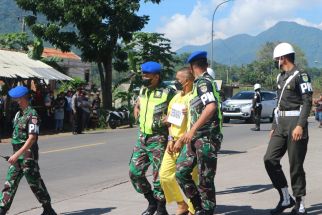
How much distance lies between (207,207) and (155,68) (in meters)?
1.79

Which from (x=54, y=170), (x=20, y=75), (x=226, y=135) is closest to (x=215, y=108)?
(x=54, y=170)

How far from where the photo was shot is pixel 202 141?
610 centimetres

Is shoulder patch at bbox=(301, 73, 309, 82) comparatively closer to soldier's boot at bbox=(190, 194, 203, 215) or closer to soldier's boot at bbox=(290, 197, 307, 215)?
soldier's boot at bbox=(290, 197, 307, 215)

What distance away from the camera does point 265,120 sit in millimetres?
30516

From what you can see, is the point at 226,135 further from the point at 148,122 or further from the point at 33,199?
the point at 148,122

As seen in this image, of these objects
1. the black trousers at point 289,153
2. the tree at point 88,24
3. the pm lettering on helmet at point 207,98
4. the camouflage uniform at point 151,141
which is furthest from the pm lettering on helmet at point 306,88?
the tree at point 88,24

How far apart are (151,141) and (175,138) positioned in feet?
1.24

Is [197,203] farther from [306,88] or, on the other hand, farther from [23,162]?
[23,162]

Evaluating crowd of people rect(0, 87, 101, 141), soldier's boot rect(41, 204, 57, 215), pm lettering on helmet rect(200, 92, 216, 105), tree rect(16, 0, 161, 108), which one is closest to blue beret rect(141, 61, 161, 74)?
pm lettering on helmet rect(200, 92, 216, 105)

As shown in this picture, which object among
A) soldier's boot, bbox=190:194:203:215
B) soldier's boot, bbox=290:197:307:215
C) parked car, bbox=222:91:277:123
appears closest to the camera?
soldier's boot, bbox=190:194:203:215

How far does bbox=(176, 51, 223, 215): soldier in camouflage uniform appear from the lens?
238 inches

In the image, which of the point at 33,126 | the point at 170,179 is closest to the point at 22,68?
the point at 33,126

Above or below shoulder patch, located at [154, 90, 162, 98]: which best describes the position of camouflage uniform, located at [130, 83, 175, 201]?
below

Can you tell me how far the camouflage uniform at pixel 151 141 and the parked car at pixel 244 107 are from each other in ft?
65.1
